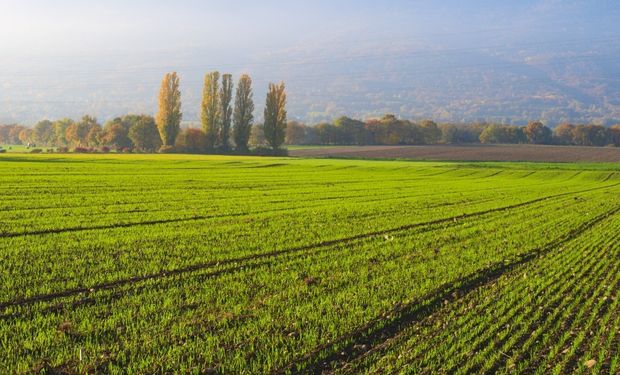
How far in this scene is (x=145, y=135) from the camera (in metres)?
104

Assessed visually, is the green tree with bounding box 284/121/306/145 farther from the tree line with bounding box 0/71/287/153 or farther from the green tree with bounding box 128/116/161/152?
the green tree with bounding box 128/116/161/152

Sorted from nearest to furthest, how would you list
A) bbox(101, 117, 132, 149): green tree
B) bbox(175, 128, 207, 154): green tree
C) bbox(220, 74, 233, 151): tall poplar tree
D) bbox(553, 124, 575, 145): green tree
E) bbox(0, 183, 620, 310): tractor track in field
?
bbox(0, 183, 620, 310): tractor track in field
bbox(175, 128, 207, 154): green tree
bbox(220, 74, 233, 151): tall poplar tree
bbox(101, 117, 132, 149): green tree
bbox(553, 124, 575, 145): green tree

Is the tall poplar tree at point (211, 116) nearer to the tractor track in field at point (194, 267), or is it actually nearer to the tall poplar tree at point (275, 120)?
the tall poplar tree at point (275, 120)

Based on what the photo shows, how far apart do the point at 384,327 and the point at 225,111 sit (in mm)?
91112

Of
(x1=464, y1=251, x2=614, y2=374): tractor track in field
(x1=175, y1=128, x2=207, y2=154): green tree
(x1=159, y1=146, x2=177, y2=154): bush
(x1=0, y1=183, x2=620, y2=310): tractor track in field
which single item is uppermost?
(x1=175, y1=128, x2=207, y2=154): green tree

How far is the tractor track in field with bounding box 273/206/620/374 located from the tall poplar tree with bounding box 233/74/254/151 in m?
85.1

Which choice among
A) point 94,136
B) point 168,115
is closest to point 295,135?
point 94,136

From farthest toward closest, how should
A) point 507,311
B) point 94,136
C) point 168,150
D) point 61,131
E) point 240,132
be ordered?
point 61,131 → point 94,136 → point 240,132 → point 168,150 → point 507,311

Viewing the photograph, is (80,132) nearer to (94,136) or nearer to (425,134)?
(94,136)

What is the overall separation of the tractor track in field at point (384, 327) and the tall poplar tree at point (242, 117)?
85083mm

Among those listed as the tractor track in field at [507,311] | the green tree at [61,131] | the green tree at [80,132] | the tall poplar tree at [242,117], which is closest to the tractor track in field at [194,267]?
the tractor track in field at [507,311]

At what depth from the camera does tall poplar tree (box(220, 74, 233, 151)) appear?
96.4m

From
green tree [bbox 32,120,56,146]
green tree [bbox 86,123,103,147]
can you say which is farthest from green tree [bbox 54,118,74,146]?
green tree [bbox 86,123,103,147]

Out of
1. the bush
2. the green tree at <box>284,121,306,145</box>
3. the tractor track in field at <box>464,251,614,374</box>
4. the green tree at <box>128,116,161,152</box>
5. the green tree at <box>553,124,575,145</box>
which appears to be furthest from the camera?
the green tree at <box>553,124,575,145</box>
